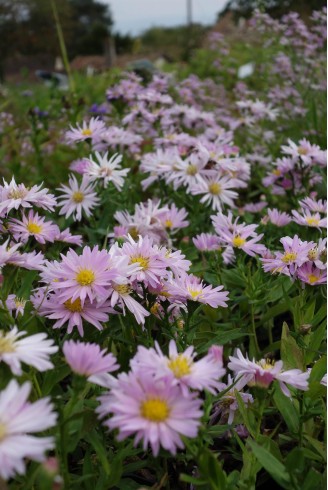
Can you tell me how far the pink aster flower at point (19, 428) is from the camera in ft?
1.87

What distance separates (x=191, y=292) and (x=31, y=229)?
403 mm

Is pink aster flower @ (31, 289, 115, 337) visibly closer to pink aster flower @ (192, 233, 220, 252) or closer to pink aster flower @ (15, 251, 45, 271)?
pink aster flower @ (15, 251, 45, 271)

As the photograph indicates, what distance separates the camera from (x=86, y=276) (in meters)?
0.95

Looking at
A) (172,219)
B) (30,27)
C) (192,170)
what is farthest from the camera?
(30,27)

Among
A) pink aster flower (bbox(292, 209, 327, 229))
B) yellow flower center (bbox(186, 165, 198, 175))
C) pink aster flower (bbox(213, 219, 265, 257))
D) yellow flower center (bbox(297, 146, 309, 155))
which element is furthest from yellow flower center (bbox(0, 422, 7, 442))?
yellow flower center (bbox(297, 146, 309, 155))

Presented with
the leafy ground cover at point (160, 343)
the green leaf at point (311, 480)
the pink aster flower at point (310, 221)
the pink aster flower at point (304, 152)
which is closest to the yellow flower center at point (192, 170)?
the leafy ground cover at point (160, 343)

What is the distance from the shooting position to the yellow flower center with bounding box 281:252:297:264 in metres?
1.11

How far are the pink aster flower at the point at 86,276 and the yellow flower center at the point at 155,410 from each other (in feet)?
0.84

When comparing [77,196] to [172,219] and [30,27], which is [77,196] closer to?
[172,219]

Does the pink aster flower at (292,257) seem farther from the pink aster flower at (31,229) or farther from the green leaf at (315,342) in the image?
the pink aster flower at (31,229)

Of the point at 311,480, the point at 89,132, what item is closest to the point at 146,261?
the point at 311,480

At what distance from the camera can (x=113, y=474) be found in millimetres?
850

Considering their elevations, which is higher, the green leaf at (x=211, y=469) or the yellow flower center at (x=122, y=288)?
the yellow flower center at (x=122, y=288)

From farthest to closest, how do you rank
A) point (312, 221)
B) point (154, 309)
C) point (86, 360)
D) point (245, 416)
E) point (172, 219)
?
point (172, 219) < point (312, 221) < point (154, 309) < point (245, 416) < point (86, 360)
